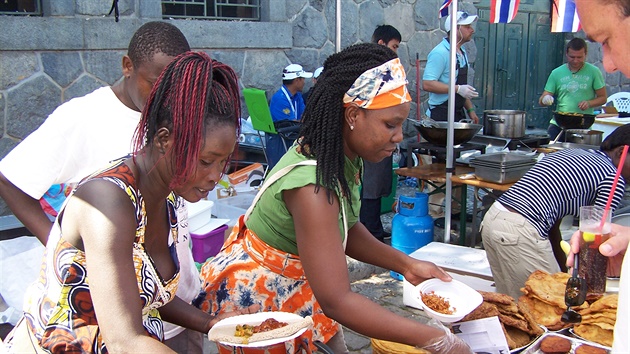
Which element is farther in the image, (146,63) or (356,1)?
(356,1)

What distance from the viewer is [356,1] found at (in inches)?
323

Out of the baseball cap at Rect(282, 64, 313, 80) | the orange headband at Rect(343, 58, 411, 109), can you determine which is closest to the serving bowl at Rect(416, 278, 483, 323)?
the orange headband at Rect(343, 58, 411, 109)

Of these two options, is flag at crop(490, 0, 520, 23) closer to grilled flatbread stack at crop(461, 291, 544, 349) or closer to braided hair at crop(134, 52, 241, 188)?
grilled flatbread stack at crop(461, 291, 544, 349)

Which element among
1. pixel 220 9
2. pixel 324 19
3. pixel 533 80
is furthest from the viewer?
pixel 533 80

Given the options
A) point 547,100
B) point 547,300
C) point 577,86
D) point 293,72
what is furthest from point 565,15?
point 547,300

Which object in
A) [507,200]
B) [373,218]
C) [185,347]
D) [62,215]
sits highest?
[62,215]

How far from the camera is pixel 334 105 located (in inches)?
81.9

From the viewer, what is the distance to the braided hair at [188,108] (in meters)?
1.58

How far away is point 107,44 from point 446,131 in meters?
3.33

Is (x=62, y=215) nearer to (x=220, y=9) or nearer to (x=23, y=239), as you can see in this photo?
(x=23, y=239)

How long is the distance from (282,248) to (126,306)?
0.76 meters

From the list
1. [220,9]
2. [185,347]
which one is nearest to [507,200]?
[185,347]

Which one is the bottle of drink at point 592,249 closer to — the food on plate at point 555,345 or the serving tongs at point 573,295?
the serving tongs at point 573,295

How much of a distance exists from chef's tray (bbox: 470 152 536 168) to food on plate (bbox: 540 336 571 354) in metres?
2.58
